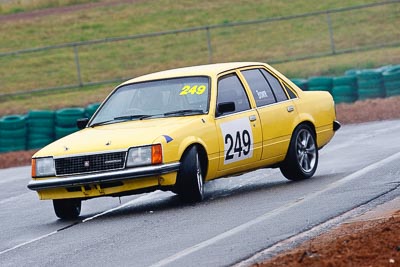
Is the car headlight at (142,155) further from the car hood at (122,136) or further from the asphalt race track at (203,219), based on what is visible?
the asphalt race track at (203,219)

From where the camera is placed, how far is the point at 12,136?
25.6 meters

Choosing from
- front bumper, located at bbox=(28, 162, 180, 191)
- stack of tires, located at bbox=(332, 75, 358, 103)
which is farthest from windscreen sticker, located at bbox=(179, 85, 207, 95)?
stack of tires, located at bbox=(332, 75, 358, 103)

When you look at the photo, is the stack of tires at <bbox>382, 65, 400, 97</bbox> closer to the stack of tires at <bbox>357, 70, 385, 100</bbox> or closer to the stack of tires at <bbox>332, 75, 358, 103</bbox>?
the stack of tires at <bbox>357, 70, 385, 100</bbox>

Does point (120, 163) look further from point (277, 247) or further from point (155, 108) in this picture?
point (277, 247)

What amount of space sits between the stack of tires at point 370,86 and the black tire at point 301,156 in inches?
485

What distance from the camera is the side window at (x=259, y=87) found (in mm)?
14281

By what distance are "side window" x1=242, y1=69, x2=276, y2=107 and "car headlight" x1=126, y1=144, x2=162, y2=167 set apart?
7.19 feet

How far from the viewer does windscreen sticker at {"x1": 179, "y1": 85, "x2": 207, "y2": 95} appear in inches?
539

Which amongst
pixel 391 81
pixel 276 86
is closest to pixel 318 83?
pixel 391 81

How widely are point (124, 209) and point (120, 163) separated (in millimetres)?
1294

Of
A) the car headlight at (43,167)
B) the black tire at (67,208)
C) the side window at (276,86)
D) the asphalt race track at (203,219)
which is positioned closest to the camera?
Result: the asphalt race track at (203,219)

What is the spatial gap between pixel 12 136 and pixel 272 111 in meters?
12.4

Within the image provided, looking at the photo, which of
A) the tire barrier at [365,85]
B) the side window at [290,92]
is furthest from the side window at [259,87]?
the tire barrier at [365,85]

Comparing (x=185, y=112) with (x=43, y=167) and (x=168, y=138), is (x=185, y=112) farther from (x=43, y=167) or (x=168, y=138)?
(x=43, y=167)
